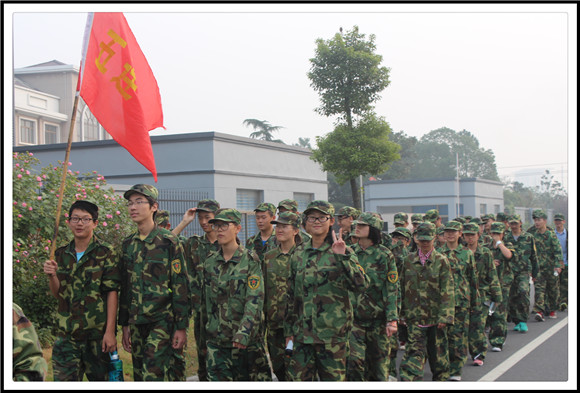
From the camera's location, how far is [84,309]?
18.4 ft

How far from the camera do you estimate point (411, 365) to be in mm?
7109

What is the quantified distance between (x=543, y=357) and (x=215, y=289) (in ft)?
17.9

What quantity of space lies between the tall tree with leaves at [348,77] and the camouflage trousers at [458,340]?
39.7ft

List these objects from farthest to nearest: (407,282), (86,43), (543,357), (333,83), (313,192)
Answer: (313,192), (333,83), (543,357), (407,282), (86,43)

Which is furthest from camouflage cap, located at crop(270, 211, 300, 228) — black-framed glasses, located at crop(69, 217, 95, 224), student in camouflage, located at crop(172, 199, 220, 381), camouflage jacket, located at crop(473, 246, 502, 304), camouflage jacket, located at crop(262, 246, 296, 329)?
camouflage jacket, located at crop(473, 246, 502, 304)

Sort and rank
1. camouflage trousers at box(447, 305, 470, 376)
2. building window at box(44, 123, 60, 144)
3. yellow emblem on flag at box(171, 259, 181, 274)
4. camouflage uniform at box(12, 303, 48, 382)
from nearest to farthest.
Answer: camouflage uniform at box(12, 303, 48, 382)
yellow emblem on flag at box(171, 259, 181, 274)
camouflage trousers at box(447, 305, 470, 376)
building window at box(44, 123, 60, 144)

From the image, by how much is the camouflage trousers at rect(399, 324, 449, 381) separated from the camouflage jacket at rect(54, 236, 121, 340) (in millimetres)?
3314

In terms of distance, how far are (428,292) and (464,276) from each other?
1195 millimetres

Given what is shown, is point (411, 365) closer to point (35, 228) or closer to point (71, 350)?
point (71, 350)

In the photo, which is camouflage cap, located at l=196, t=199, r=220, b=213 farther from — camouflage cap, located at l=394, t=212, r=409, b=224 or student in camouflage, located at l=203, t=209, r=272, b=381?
camouflage cap, located at l=394, t=212, r=409, b=224

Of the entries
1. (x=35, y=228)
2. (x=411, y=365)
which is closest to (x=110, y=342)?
(x=411, y=365)

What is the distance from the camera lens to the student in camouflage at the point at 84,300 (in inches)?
220

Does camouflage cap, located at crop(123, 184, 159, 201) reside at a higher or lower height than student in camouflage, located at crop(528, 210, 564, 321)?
higher

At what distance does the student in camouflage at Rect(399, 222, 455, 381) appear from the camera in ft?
23.9
